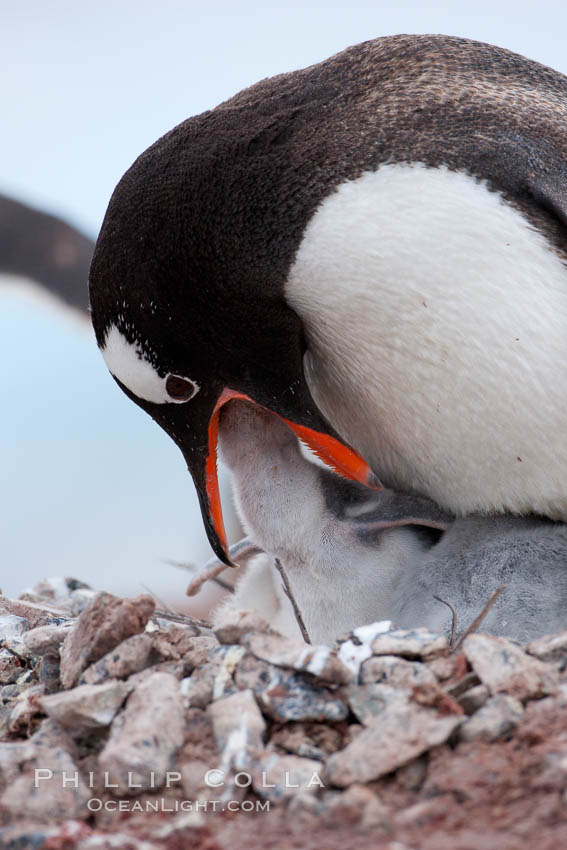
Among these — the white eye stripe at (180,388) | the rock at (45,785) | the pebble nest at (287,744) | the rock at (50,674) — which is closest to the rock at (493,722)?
the pebble nest at (287,744)

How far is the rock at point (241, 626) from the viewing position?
1397 mm

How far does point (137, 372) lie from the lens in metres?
2.03

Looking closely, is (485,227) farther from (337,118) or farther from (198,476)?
(198,476)

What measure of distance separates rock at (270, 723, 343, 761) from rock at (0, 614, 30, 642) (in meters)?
1.05

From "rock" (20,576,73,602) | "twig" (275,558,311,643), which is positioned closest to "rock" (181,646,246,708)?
"twig" (275,558,311,643)

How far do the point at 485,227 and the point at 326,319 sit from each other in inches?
14.4

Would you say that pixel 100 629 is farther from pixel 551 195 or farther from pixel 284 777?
pixel 551 195

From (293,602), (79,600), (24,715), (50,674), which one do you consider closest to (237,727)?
(24,715)

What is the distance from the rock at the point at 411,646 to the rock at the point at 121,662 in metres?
0.35

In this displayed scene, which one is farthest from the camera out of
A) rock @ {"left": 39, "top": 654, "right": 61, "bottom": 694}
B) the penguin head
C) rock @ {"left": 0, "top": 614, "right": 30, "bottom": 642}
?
rock @ {"left": 0, "top": 614, "right": 30, "bottom": 642}

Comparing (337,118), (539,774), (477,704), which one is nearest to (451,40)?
(337,118)

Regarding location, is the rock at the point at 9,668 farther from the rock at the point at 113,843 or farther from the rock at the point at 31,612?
the rock at the point at 113,843

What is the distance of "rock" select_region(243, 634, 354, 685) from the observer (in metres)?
1.24

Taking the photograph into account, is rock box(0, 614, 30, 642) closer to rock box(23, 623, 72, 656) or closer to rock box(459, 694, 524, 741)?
rock box(23, 623, 72, 656)
